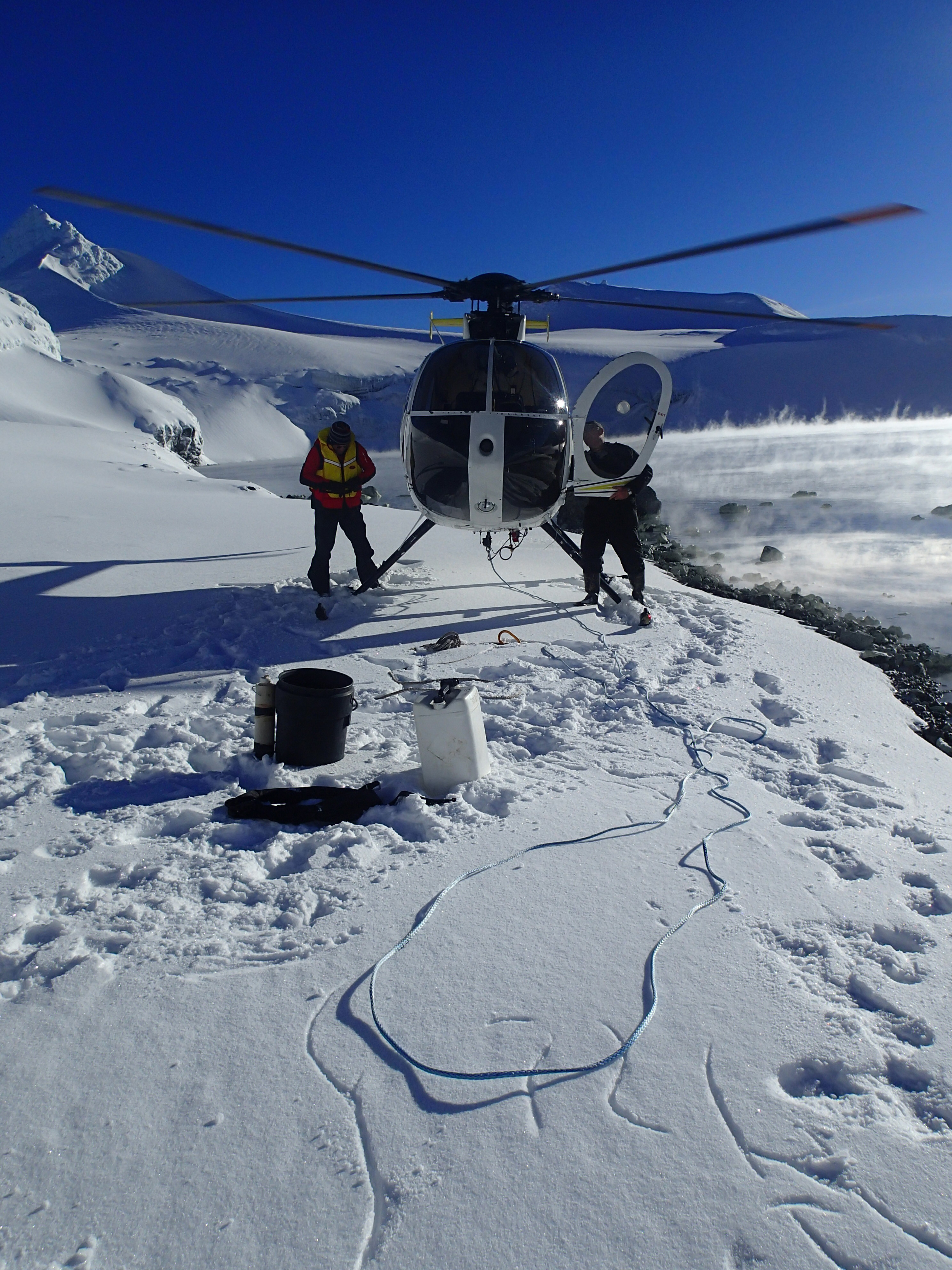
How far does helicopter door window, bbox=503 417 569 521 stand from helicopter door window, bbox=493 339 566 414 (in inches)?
5.7

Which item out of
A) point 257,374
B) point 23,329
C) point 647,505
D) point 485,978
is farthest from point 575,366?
point 485,978

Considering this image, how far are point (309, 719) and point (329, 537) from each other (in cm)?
332

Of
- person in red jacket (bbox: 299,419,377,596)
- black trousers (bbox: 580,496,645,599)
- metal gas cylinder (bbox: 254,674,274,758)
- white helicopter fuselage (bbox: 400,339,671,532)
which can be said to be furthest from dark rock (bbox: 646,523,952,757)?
person in red jacket (bbox: 299,419,377,596)

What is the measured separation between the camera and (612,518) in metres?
6.73

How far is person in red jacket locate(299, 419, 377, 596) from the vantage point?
250 inches

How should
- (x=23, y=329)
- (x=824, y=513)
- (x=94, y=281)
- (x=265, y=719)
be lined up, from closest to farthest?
(x=265, y=719), (x=824, y=513), (x=23, y=329), (x=94, y=281)

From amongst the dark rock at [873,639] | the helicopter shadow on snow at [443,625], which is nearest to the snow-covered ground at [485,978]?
the dark rock at [873,639]

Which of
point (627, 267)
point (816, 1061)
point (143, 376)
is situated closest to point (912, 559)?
point (627, 267)

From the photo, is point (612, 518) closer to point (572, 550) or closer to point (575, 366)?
point (572, 550)

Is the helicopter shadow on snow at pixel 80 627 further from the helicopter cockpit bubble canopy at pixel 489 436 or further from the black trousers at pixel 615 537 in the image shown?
the black trousers at pixel 615 537

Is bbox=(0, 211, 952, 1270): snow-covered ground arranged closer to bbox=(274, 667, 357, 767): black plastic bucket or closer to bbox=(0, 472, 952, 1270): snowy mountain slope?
bbox=(0, 472, 952, 1270): snowy mountain slope

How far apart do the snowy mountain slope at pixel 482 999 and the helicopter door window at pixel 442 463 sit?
2.50 metres

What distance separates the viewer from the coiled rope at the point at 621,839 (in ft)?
6.12

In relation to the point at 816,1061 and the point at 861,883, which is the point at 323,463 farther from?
the point at 816,1061
